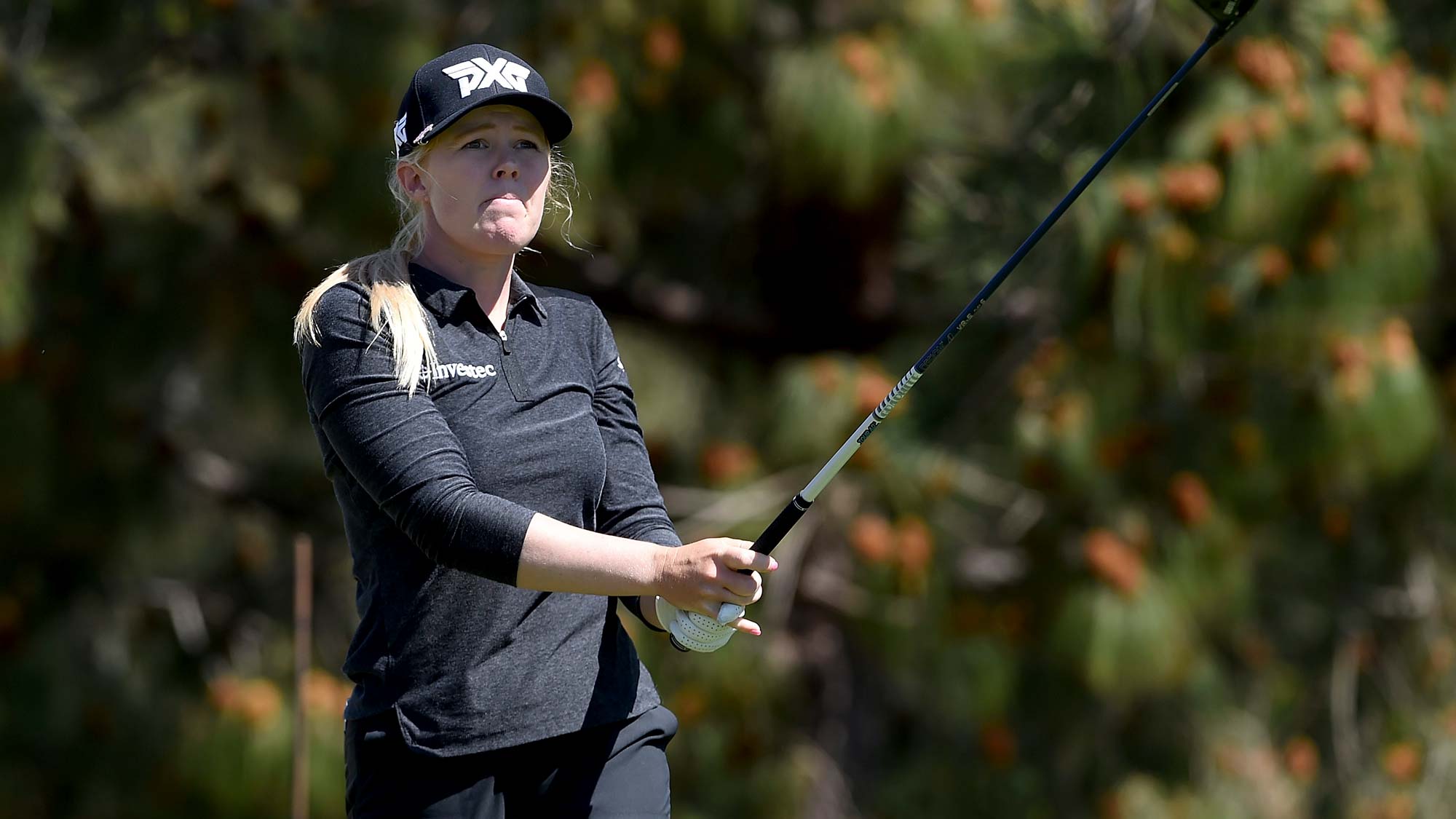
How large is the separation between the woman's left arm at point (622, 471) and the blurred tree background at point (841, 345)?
202 centimetres

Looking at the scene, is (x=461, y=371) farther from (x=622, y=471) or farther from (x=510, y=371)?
(x=622, y=471)

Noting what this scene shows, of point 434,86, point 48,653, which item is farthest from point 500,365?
point 48,653

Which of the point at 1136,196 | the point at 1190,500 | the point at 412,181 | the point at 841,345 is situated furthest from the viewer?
the point at 841,345

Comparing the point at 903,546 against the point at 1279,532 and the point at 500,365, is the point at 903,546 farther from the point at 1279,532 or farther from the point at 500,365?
the point at 500,365

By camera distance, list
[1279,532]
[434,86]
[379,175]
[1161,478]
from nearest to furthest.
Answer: [434,86]
[379,175]
[1161,478]
[1279,532]

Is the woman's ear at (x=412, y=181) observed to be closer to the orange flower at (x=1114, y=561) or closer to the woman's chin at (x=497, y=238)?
the woman's chin at (x=497, y=238)

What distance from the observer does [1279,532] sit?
17.6ft

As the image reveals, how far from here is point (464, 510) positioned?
53.8 inches

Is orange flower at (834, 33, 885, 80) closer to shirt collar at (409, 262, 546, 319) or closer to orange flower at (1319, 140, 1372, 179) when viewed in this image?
orange flower at (1319, 140, 1372, 179)

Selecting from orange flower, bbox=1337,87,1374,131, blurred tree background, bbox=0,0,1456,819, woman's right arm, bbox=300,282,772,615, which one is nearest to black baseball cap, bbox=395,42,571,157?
woman's right arm, bbox=300,282,772,615

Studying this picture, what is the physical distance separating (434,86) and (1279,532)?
444 cm

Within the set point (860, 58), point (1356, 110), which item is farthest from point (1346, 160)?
point (860, 58)

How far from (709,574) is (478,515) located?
0.65ft

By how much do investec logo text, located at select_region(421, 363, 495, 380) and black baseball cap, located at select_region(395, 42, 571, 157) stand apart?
0.21 m
